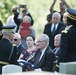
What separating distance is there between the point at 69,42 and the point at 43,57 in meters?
1.71

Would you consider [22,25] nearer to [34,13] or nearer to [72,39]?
[72,39]

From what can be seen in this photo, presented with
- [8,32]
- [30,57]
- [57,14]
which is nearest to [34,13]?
[57,14]

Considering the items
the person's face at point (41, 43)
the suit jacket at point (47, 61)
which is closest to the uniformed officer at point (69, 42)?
the suit jacket at point (47, 61)

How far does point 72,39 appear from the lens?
28.5 ft

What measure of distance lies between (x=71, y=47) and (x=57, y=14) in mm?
4644

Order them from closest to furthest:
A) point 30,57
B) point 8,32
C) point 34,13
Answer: point 8,32, point 30,57, point 34,13

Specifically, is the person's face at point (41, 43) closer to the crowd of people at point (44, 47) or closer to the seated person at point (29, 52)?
the crowd of people at point (44, 47)

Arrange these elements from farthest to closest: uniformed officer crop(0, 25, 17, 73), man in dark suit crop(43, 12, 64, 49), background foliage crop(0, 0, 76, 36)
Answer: background foliage crop(0, 0, 76, 36)
man in dark suit crop(43, 12, 64, 49)
uniformed officer crop(0, 25, 17, 73)

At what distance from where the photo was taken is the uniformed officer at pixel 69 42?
866 centimetres

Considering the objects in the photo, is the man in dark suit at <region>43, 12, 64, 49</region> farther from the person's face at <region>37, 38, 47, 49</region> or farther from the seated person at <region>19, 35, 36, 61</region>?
the person's face at <region>37, 38, 47, 49</region>

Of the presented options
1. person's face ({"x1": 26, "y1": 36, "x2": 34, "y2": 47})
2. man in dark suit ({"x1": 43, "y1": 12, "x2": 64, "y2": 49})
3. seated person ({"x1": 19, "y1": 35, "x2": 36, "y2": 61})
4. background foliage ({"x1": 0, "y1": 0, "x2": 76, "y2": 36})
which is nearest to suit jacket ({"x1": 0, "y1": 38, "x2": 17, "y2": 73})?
seated person ({"x1": 19, "y1": 35, "x2": 36, "y2": 61})

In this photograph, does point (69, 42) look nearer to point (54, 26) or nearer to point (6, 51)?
point (6, 51)

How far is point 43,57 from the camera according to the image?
407 inches

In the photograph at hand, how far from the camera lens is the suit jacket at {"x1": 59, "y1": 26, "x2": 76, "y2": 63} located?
866 cm
